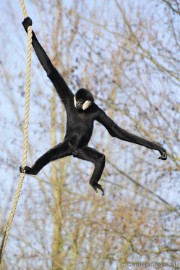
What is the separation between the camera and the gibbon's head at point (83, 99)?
4738mm

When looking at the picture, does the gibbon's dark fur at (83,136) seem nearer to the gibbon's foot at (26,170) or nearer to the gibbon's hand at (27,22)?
the gibbon's foot at (26,170)

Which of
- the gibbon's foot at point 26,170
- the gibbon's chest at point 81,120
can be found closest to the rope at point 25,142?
the gibbon's foot at point 26,170

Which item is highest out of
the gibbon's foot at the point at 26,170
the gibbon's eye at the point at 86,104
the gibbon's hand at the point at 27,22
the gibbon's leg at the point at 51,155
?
the gibbon's hand at the point at 27,22

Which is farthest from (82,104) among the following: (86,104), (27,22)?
(27,22)

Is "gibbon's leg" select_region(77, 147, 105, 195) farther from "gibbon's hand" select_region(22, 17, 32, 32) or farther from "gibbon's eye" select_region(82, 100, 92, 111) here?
"gibbon's hand" select_region(22, 17, 32, 32)

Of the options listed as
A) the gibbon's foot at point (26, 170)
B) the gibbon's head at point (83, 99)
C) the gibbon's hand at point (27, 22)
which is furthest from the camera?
the gibbon's hand at point (27, 22)

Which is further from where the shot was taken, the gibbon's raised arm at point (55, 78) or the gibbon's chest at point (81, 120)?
the gibbon's raised arm at point (55, 78)

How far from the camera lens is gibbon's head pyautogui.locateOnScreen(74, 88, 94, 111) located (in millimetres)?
4738

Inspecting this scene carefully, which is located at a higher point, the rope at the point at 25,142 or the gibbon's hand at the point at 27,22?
the gibbon's hand at the point at 27,22

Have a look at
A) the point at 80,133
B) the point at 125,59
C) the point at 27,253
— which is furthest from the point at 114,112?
the point at 80,133

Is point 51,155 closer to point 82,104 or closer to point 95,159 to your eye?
point 95,159

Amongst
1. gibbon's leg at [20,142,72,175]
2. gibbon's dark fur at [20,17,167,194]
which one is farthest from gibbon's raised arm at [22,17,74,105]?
gibbon's leg at [20,142,72,175]

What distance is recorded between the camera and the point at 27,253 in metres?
14.0

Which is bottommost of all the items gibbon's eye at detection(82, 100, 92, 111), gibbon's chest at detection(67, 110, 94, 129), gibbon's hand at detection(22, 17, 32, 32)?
gibbon's chest at detection(67, 110, 94, 129)
